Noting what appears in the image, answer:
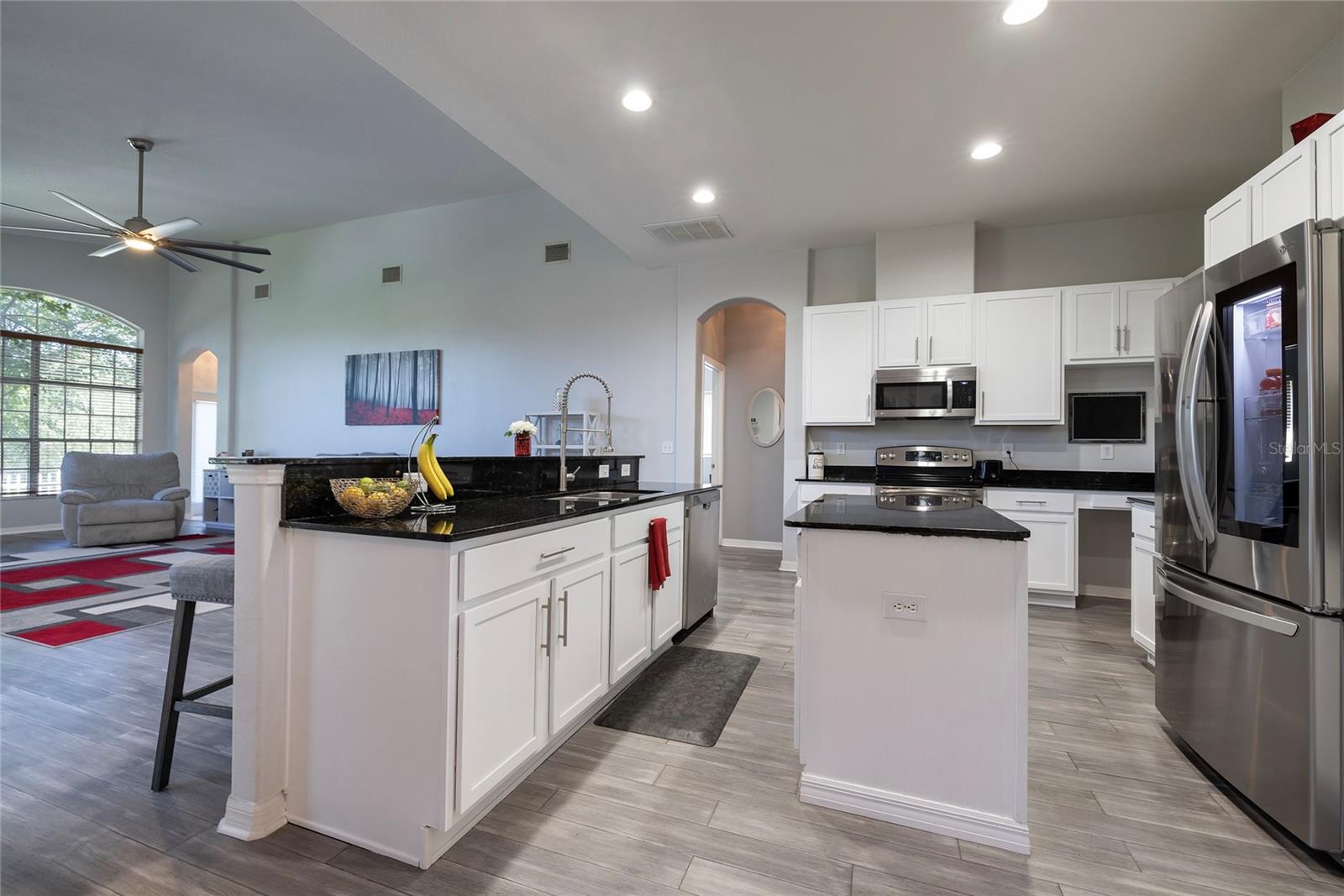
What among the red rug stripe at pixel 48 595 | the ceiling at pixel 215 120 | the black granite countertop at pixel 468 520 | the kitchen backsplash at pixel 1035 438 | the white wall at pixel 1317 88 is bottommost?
the red rug stripe at pixel 48 595

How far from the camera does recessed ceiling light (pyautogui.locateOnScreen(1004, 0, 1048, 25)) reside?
2.34 meters

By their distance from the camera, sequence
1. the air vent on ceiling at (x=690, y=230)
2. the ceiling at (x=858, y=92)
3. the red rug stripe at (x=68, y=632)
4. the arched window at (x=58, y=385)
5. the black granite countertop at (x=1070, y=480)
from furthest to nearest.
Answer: the arched window at (x=58, y=385) < the air vent on ceiling at (x=690, y=230) < the black granite countertop at (x=1070, y=480) < the red rug stripe at (x=68, y=632) < the ceiling at (x=858, y=92)

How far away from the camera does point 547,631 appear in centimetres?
193

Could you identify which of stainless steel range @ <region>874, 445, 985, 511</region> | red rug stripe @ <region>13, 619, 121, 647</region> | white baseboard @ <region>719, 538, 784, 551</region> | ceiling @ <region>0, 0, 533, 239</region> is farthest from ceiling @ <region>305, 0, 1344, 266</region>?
white baseboard @ <region>719, 538, 784, 551</region>

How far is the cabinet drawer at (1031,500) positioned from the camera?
413cm

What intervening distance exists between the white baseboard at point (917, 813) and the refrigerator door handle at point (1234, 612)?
0.93 m

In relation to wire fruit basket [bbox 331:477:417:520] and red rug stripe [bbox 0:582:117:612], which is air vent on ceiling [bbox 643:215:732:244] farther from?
red rug stripe [bbox 0:582:117:612]

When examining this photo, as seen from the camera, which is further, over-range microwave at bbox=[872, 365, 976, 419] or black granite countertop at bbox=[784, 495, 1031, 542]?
over-range microwave at bbox=[872, 365, 976, 419]

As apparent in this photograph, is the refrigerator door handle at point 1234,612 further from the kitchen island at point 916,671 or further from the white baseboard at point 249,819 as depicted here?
the white baseboard at point 249,819

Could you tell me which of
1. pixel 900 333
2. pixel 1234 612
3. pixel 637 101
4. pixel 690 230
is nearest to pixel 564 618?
pixel 1234 612

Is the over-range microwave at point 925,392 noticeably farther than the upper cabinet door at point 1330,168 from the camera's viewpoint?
Yes

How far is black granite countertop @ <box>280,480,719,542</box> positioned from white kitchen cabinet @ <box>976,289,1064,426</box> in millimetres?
3389

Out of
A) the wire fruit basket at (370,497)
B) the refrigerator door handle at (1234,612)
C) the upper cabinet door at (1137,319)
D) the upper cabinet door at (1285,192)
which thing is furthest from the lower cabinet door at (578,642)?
the upper cabinet door at (1137,319)

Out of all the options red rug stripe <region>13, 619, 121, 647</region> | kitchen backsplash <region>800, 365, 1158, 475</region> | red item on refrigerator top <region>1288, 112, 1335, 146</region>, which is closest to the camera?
red item on refrigerator top <region>1288, 112, 1335, 146</region>
